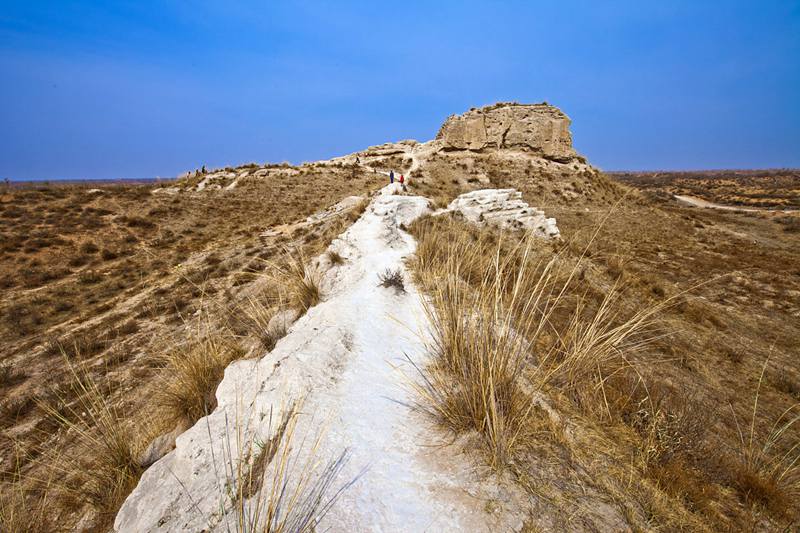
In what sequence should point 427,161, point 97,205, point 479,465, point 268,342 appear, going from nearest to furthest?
point 479,465
point 268,342
point 97,205
point 427,161

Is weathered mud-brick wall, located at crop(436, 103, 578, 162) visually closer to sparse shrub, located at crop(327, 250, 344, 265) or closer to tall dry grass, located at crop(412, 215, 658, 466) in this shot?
sparse shrub, located at crop(327, 250, 344, 265)

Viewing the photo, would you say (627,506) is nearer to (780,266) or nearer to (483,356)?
(483,356)

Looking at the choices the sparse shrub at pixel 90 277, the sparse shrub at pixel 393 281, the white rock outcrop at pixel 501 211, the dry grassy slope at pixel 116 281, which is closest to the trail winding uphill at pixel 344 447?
the dry grassy slope at pixel 116 281

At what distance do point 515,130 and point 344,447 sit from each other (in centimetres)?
3013

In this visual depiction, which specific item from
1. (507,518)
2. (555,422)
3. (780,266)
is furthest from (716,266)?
(507,518)

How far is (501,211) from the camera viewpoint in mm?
11227

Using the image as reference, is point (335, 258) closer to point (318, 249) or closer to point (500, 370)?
point (318, 249)

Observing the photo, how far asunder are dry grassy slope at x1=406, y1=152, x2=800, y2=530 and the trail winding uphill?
50 cm

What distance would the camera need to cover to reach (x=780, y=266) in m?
12.3

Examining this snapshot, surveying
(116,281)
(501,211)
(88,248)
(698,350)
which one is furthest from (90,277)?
(698,350)

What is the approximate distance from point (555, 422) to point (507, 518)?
0.79 meters

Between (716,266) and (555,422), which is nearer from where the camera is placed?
(555,422)

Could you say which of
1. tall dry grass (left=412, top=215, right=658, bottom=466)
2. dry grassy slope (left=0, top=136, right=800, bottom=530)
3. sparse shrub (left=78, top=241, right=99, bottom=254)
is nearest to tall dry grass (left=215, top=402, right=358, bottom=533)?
tall dry grass (left=412, top=215, right=658, bottom=466)

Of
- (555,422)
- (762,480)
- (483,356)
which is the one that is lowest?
(762,480)
